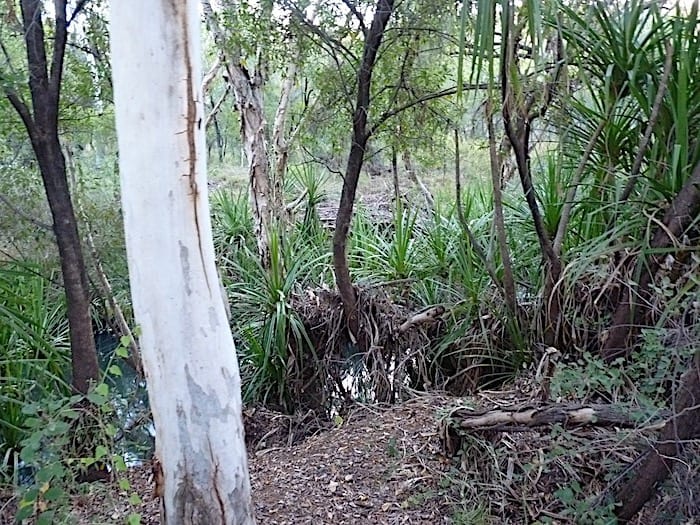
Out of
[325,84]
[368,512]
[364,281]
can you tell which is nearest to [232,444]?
[368,512]

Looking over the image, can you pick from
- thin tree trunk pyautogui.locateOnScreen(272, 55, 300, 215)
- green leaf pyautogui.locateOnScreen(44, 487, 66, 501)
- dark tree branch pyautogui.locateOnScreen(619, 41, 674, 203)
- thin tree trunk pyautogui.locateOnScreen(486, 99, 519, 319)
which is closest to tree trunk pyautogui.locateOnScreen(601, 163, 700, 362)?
dark tree branch pyautogui.locateOnScreen(619, 41, 674, 203)

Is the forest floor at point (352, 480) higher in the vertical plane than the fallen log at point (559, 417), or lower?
lower

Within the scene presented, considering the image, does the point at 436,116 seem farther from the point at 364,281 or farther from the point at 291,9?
the point at 364,281

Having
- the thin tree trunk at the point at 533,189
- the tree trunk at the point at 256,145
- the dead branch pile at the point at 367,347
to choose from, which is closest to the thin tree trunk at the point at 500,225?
the thin tree trunk at the point at 533,189

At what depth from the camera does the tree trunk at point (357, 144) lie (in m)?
2.65

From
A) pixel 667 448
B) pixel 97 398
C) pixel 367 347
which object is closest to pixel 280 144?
pixel 367 347

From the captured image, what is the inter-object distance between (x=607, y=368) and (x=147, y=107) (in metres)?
1.79

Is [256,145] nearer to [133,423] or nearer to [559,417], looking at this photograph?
[133,423]

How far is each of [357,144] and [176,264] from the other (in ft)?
5.07

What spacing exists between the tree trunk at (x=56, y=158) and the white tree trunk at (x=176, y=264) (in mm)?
701

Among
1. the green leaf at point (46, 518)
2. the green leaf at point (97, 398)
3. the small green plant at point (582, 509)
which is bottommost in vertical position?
the small green plant at point (582, 509)

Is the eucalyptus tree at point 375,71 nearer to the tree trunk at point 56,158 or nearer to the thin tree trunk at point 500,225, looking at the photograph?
the thin tree trunk at point 500,225

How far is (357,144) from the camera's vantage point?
293 cm

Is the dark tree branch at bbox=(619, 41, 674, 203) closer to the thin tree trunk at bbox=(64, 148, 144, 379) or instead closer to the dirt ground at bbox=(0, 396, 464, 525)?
the dirt ground at bbox=(0, 396, 464, 525)
